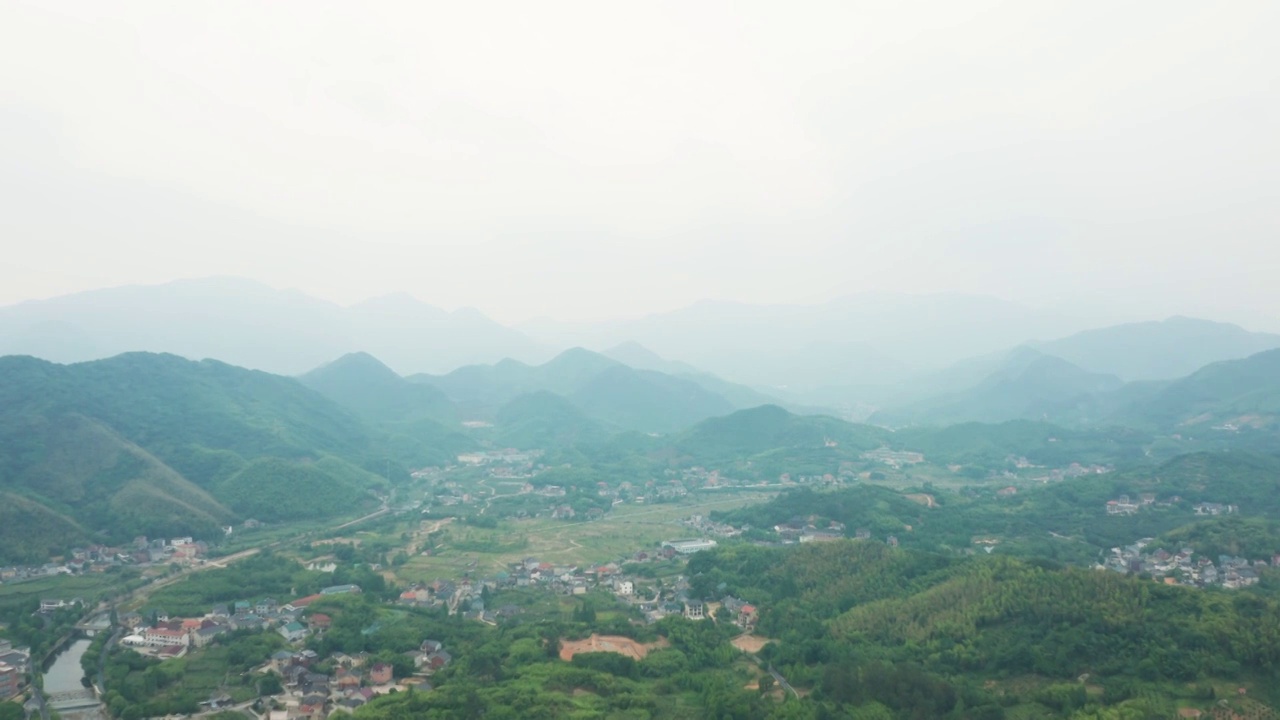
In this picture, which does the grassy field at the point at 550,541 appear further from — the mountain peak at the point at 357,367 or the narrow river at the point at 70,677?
the mountain peak at the point at 357,367

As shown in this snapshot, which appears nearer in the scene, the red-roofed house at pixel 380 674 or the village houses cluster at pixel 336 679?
the village houses cluster at pixel 336 679

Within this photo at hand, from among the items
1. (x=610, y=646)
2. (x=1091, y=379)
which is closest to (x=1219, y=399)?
(x=1091, y=379)

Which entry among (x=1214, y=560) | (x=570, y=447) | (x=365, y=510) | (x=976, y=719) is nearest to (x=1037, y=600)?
(x=976, y=719)

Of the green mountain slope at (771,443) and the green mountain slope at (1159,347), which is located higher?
the green mountain slope at (1159,347)

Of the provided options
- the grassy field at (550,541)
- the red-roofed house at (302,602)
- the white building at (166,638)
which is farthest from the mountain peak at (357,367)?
the white building at (166,638)

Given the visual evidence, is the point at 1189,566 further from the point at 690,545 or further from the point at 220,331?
the point at 220,331

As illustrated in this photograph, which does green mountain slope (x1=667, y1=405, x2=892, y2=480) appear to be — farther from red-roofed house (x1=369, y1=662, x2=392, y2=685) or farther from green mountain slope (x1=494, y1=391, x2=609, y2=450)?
red-roofed house (x1=369, y1=662, x2=392, y2=685)

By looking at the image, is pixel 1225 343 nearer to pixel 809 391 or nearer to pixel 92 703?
pixel 809 391
